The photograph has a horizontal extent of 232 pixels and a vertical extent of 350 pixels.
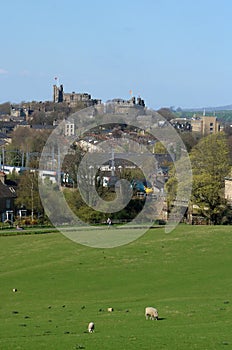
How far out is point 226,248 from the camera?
40.1m

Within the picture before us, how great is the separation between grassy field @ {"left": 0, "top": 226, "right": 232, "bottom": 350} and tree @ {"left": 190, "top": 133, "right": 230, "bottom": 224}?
8.76 metres

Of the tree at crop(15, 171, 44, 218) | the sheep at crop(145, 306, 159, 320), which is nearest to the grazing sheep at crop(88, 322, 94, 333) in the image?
the sheep at crop(145, 306, 159, 320)

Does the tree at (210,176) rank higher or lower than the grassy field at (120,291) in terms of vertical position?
higher

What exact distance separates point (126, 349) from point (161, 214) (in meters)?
44.9

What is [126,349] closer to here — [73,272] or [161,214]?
[73,272]

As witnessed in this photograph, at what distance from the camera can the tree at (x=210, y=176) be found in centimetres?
5825

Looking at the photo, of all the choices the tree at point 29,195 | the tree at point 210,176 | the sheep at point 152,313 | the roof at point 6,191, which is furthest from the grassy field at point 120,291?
the roof at point 6,191

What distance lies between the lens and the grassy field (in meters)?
20.2

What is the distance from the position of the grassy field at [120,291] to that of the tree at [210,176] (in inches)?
345

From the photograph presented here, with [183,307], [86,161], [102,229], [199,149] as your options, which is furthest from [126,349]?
[86,161]

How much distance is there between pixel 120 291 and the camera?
30.9m

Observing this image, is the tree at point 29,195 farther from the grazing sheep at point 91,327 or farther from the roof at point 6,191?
the grazing sheep at point 91,327

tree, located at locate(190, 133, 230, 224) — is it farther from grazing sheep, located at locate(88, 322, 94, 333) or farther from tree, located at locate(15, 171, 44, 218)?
grazing sheep, located at locate(88, 322, 94, 333)

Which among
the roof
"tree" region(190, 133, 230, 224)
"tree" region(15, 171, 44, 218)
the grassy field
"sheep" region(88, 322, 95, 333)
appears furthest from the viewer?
the roof
